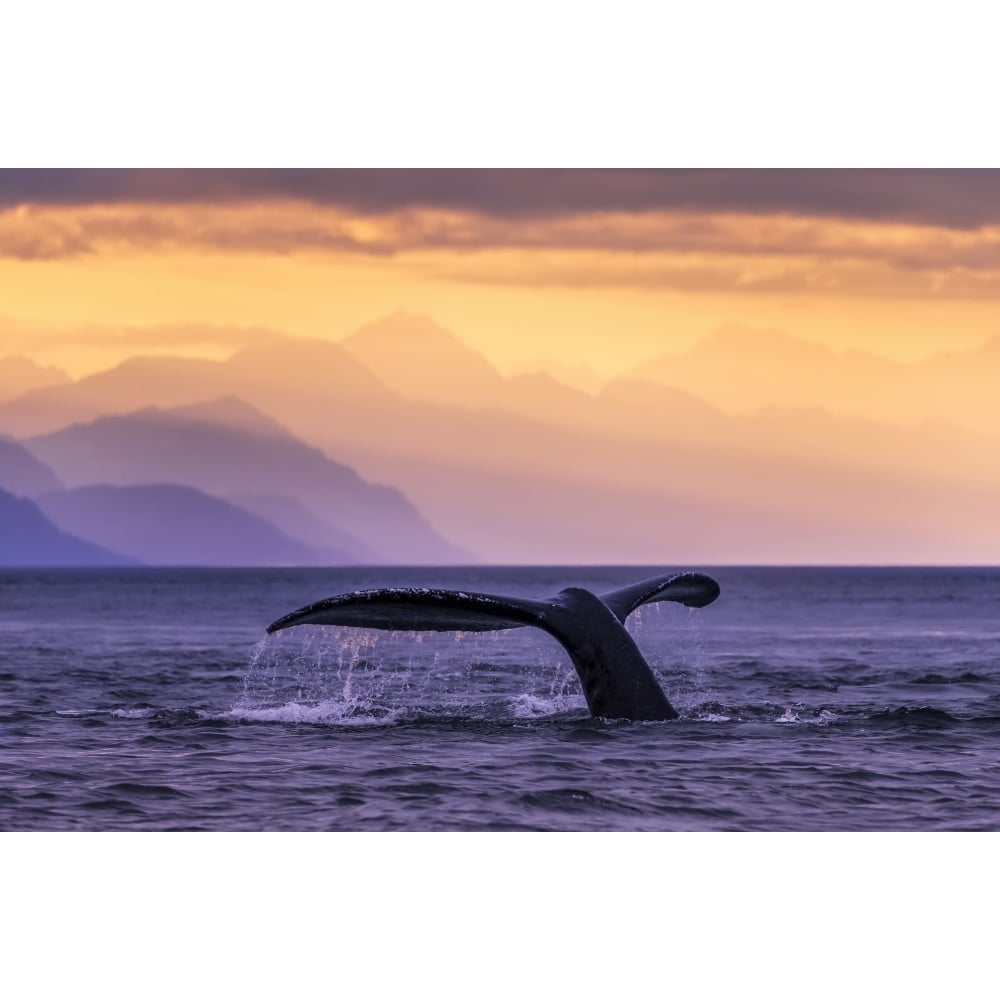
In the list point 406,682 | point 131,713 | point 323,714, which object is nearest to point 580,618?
point 323,714

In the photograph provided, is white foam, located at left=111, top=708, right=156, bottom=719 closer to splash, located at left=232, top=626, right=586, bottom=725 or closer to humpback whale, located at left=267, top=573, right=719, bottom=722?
splash, located at left=232, top=626, right=586, bottom=725

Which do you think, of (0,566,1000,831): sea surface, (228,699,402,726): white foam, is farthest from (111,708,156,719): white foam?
(228,699,402,726): white foam

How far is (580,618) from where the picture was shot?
14133 millimetres

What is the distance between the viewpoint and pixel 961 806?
1121cm

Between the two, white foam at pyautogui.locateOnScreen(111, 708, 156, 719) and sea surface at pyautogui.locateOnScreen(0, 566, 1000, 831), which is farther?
white foam at pyautogui.locateOnScreen(111, 708, 156, 719)

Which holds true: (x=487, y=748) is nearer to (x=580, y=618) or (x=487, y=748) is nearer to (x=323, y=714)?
(x=580, y=618)

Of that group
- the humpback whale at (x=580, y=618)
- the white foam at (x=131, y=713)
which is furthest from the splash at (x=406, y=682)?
Answer: the white foam at (x=131, y=713)

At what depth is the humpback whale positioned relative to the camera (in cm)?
1255

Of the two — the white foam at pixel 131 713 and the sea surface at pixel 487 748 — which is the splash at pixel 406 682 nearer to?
the sea surface at pixel 487 748

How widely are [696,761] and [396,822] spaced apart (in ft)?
10.5

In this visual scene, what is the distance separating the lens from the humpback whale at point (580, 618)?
12555 mm

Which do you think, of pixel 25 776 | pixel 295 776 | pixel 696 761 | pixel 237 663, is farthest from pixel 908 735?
pixel 237 663

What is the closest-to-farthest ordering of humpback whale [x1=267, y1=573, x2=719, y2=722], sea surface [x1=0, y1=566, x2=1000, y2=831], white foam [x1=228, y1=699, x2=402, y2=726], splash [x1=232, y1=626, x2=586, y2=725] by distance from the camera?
1. sea surface [x1=0, y1=566, x2=1000, y2=831]
2. humpback whale [x1=267, y1=573, x2=719, y2=722]
3. white foam [x1=228, y1=699, x2=402, y2=726]
4. splash [x1=232, y1=626, x2=586, y2=725]

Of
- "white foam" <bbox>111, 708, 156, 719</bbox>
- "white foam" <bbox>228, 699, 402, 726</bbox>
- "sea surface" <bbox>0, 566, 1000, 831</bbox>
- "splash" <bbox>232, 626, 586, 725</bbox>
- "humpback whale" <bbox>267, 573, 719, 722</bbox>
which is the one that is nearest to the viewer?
"sea surface" <bbox>0, 566, 1000, 831</bbox>
